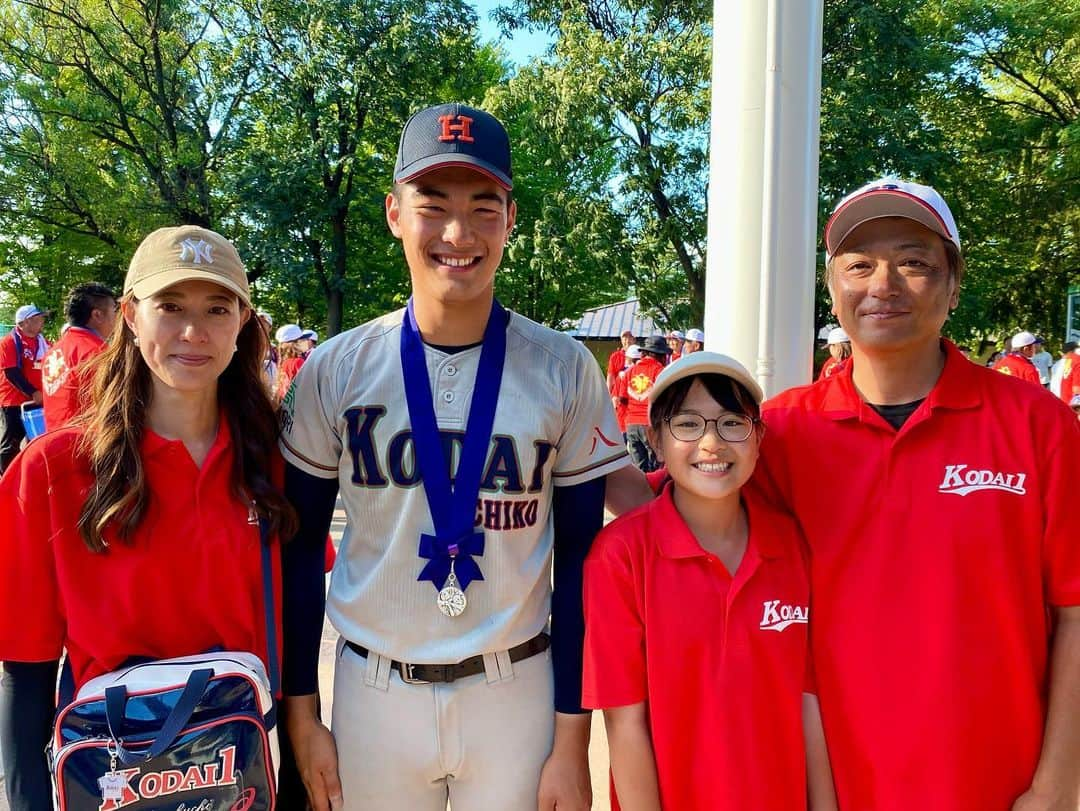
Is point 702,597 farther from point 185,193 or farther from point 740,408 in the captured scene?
point 185,193

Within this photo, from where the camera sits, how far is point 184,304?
2.23m

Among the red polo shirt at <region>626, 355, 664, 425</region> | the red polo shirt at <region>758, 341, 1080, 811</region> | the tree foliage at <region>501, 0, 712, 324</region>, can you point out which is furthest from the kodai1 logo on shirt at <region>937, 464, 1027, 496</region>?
the tree foliage at <region>501, 0, 712, 324</region>

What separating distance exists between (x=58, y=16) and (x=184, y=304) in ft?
86.6

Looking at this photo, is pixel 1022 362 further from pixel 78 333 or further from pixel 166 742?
pixel 166 742

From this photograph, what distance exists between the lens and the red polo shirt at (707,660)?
208 centimetres

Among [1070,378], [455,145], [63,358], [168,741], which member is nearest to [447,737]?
[168,741]

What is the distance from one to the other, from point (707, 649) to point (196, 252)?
5.65 feet

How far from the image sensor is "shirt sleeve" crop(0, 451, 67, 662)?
81.4 inches

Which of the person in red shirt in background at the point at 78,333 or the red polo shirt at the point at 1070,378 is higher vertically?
the red polo shirt at the point at 1070,378

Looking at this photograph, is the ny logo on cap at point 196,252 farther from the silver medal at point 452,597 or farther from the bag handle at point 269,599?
the silver medal at point 452,597

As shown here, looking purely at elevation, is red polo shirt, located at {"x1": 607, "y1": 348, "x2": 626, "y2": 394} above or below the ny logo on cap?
above

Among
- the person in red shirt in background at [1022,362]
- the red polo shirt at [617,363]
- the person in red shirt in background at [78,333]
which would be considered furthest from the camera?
the red polo shirt at [617,363]

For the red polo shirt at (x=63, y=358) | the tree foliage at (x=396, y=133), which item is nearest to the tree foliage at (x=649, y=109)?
the tree foliage at (x=396, y=133)

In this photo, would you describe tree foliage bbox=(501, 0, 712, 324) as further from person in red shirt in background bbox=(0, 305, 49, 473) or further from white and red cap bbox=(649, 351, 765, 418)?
white and red cap bbox=(649, 351, 765, 418)
